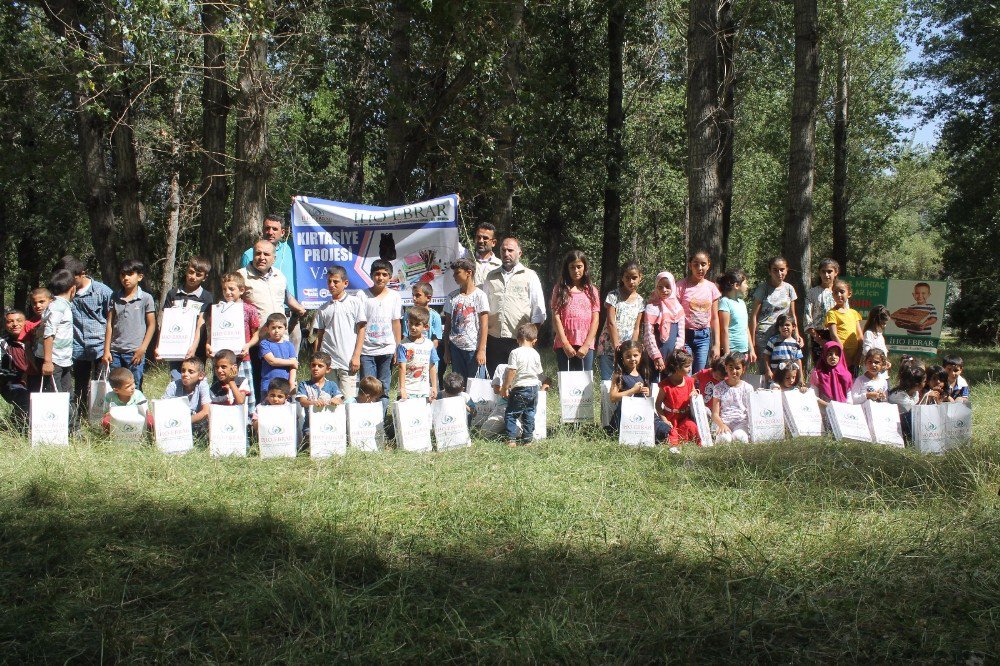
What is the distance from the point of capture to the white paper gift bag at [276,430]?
22.6 feet

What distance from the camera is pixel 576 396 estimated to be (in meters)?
7.83

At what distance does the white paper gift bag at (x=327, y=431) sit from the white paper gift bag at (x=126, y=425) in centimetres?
142

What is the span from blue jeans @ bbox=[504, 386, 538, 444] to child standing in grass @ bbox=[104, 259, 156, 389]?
3.37m

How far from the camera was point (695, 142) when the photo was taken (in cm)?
1000

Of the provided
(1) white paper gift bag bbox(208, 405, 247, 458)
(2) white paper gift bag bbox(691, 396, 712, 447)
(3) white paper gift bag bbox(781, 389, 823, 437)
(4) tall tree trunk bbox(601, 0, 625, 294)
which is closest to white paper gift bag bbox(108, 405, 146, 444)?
(1) white paper gift bag bbox(208, 405, 247, 458)

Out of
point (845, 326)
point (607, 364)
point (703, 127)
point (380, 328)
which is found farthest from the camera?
point (703, 127)

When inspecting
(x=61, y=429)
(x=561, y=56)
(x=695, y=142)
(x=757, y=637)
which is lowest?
(x=757, y=637)

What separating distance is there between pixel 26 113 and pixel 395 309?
14.1 m

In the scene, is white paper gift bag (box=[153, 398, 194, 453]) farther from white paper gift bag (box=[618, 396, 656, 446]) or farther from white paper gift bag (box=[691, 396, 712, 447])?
white paper gift bag (box=[691, 396, 712, 447])

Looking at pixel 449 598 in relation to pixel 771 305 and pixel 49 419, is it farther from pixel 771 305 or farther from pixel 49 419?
pixel 771 305

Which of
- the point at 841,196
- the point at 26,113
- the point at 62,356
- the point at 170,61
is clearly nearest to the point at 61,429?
the point at 62,356

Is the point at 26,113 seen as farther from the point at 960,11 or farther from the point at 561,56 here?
the point at 960,11

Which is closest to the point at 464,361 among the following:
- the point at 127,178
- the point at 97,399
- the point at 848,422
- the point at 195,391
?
the point at 195,391

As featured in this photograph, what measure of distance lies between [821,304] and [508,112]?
612 cm
